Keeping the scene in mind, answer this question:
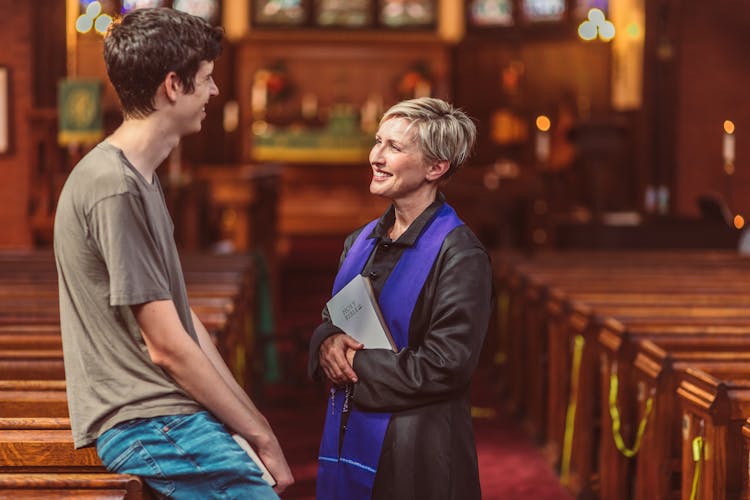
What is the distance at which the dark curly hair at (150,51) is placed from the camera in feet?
6.05

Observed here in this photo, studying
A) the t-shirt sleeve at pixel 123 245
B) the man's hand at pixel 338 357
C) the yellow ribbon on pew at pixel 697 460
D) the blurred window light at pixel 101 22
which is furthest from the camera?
the blurred window light at pixel 101 22

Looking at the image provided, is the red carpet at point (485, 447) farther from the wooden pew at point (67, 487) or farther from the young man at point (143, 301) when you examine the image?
the young man at point (143, 301)

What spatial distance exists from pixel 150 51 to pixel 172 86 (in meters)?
0.07

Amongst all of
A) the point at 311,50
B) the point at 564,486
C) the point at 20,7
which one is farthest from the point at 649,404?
the point at 311,50

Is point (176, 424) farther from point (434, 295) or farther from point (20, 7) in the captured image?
point (20, 7)

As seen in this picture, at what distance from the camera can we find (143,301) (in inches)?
71.4

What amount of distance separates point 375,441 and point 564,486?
8.51ft

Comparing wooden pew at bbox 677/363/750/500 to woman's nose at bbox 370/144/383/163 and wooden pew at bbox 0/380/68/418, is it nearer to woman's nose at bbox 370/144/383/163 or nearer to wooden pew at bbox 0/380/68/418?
woman's nose at bbox 370/144/383/163

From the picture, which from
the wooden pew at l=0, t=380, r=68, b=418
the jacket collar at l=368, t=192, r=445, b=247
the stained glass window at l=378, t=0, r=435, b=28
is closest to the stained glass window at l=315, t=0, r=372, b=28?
the stained glass window at l=378, t=0, r=435, b=28

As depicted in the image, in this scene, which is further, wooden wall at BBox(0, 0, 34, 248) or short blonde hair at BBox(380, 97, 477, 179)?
wooden wall at BBox(0, 0, 34, 248)

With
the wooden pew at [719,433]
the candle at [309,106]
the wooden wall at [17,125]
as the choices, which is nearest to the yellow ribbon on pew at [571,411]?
the wooden pew at [719,433]

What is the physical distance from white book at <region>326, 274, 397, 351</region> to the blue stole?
31mm

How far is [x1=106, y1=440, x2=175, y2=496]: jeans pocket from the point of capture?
189 cm

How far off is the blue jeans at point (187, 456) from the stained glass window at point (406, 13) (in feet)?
47.1
